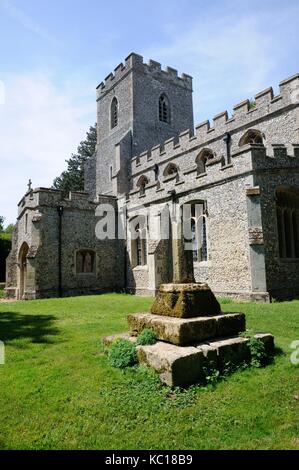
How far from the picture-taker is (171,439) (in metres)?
2.82

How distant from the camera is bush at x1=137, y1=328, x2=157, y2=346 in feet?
15.1

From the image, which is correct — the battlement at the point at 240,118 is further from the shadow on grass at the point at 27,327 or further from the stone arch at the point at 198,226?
the shadow on grass at the point at 27,327

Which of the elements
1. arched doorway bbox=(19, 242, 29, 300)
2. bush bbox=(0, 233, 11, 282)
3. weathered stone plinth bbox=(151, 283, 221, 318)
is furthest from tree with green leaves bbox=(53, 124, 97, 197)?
weathered stone plinth bbox=(151, 283, 221, 318)

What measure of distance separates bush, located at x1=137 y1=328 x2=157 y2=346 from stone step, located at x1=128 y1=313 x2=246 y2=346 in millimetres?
68

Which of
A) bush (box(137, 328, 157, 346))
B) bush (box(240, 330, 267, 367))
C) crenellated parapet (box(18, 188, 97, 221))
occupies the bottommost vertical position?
bush (box(240, 330, 267, 367))

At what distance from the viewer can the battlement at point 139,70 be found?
85.1 feet

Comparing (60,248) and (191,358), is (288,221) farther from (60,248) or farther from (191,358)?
(60,248)

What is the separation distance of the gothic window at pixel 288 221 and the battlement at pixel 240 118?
6.76ft

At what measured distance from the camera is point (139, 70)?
26.0m

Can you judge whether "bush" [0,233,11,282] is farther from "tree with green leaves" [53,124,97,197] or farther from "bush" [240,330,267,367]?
"bush" [240,330,267,367]

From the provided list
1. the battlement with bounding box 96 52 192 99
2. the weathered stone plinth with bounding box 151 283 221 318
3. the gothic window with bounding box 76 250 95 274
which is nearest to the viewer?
Result: the weathered stone plinth with bounding box 151 283 221 318

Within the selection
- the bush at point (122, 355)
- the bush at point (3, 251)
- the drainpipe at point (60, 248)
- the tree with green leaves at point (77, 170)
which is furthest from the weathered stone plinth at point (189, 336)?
the tree with green leaves at point (77, 170)
